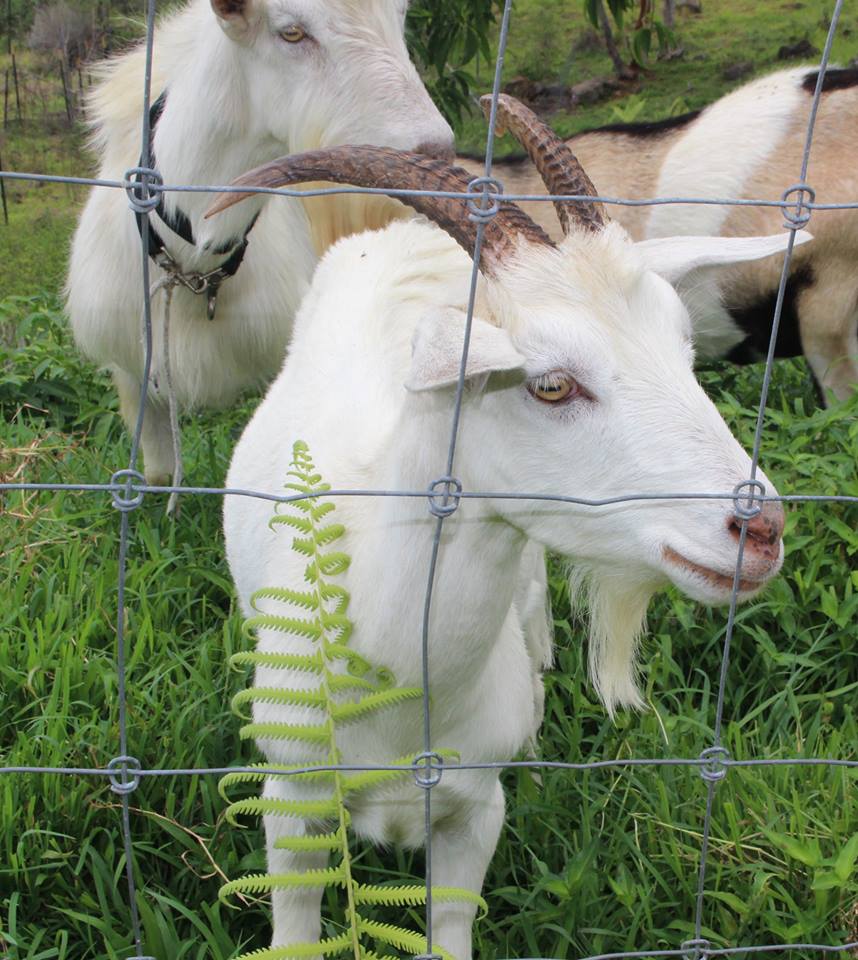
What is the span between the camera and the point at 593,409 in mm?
1707

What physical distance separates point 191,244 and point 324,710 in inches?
69.9

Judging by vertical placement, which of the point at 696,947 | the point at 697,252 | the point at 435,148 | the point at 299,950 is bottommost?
the point at 696,947

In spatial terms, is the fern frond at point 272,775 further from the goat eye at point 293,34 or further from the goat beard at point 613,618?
the goat eye at point 293,34

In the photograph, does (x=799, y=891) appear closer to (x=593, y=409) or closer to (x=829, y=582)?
(x=829, y=582)

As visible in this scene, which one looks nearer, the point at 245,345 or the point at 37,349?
the point at 245,345

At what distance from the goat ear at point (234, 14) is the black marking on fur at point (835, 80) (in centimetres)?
230

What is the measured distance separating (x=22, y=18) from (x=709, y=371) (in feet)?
16.6

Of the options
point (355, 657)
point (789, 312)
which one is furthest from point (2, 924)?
point (789, 312)

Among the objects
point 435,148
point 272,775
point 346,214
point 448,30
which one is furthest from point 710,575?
point 448,30

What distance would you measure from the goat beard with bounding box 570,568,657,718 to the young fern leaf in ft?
1.08

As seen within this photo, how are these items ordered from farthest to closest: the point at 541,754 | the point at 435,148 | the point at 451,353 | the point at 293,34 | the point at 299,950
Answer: the point at 293,34
the point at 435,148
the point at 541,754
the point at 299,950
the point at 451,353

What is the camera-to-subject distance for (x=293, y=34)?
10.1 feet

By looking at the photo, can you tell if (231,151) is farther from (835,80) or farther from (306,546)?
(835,80)

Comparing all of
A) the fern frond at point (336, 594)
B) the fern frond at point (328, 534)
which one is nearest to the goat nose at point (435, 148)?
the fern frond at point (328, 534)
